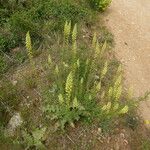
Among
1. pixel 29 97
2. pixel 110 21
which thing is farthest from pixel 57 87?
pixel 110 21

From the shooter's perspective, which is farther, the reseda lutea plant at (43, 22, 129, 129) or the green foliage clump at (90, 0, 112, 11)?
the green foliage clump at (90, 0, 112, 11)

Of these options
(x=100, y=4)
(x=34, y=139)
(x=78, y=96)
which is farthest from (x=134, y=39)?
(x=34, y=139)

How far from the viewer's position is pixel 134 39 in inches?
450

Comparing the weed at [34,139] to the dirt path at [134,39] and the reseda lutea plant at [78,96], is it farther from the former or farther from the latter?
the dirt path at [134,39]

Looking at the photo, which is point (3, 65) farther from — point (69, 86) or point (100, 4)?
point (100, 4)

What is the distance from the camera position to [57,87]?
8484 mm

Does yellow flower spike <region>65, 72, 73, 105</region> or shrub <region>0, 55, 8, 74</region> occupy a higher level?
yellow flower spike <region>65, 72, 73, 105</region>

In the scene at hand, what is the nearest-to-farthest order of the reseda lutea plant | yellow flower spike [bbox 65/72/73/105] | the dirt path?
yellow flower spike [bbox 65/72/73/105]
the reseda lutea plant
the dirt path

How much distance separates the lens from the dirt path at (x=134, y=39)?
1012 centimetres

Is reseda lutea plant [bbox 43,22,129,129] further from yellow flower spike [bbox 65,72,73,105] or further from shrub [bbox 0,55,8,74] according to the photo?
shrub [bbox 0,55,8,74]

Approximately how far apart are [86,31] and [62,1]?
0.99 m

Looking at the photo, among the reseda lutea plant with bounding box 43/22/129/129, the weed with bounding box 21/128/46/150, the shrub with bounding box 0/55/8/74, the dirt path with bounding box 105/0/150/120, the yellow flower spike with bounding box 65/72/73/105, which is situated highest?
the yellow flower spike with bounding box 65/72/73/105

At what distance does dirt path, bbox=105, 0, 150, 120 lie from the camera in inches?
399

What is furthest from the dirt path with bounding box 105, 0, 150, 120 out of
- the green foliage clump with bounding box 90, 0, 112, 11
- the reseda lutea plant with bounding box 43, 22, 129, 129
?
the reseda lutea plant with bounding box 43, 22, 129, 129
